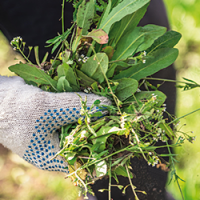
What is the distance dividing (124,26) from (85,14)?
10 centimetres

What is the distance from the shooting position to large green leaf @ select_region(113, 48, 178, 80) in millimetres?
423

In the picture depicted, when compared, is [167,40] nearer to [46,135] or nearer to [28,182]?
[46,135]

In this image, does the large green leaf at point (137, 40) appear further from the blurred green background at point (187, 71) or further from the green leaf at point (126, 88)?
the blurred green background at point (187, 71)

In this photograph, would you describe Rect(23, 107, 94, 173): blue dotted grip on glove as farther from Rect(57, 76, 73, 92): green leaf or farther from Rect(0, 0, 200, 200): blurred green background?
Rect(0, 0, 200, 200): blurred green background

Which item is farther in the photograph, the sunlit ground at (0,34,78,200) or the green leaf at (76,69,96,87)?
the sunlit ground at (0,34,78,200)

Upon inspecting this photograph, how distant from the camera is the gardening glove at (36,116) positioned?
0.42m

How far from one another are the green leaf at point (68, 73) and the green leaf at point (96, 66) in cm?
3


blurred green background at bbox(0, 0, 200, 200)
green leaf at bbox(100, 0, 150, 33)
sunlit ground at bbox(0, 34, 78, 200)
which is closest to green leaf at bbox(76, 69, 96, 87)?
green leaf at bbox(100, 0, 150, 33)

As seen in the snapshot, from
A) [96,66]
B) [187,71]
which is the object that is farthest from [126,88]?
[187,71]

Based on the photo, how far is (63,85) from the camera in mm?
415

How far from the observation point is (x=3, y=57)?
2.22ft

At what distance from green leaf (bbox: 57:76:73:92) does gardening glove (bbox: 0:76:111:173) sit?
0.04 feet

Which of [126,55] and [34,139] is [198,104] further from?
[34,139]

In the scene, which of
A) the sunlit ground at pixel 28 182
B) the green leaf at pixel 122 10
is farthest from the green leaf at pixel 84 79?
the sunlit ground at pixel 28 182
